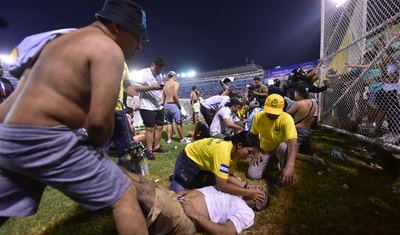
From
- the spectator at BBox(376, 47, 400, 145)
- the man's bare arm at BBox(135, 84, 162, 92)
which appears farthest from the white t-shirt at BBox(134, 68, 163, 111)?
the spectator at BBox(376, 47, 400, 145)

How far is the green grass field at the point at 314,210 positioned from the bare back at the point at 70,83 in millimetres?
1561

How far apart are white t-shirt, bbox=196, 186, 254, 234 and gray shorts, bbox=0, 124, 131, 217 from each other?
4.04 ft

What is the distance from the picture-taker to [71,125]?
109 centimetres

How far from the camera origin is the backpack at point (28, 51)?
3.60ft

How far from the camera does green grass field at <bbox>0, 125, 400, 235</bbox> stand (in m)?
2.10

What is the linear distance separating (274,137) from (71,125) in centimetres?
300

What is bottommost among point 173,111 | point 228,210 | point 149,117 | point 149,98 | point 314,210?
point 314,210

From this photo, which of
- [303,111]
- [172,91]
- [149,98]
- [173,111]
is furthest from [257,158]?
[172,91]

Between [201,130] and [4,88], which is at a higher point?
[4,88]

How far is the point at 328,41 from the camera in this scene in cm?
625

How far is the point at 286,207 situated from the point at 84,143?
7.75 ft

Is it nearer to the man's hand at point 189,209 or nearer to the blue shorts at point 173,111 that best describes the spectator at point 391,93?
the man's hand at point 189,209

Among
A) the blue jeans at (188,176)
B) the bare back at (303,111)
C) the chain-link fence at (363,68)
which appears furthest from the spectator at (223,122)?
the chain-link fence at (363,68)

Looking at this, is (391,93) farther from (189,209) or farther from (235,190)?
(189,209)
